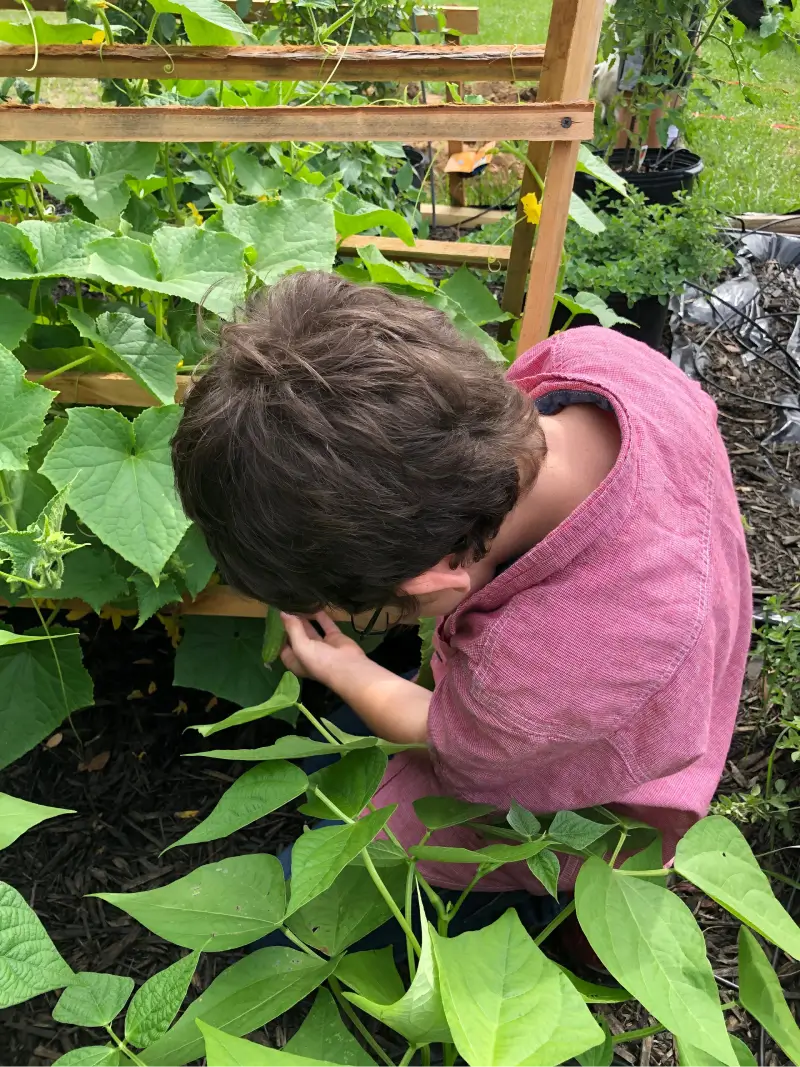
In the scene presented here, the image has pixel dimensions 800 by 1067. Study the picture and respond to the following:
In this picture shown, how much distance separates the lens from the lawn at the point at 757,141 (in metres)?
3.18

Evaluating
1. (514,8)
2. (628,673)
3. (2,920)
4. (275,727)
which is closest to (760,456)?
(275,727)

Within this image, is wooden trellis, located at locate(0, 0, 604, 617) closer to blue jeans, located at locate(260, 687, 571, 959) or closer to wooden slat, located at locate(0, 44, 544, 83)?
wooden slat, located at locate(0, 44, 544, 83)

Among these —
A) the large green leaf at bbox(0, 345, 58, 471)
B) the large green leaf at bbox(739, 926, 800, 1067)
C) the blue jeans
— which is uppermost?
the large green leaf at bbox(0, 345, 58, 471)

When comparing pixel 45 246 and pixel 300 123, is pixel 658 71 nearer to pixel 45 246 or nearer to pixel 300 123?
pixel 300 123

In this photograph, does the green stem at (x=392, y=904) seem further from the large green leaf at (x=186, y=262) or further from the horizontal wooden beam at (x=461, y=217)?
the horizontal wooden beam at (x=461, y=217)

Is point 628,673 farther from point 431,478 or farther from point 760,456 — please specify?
point 760,456

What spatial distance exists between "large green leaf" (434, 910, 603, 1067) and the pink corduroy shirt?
0.73 feet

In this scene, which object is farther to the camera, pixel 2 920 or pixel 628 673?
pixel 628 673

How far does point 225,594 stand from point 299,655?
235 mm

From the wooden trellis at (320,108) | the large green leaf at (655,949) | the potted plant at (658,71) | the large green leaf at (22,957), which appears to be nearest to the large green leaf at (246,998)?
the large green leaf at (22,957)

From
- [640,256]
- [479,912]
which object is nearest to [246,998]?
[479,912]

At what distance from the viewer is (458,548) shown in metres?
0.83

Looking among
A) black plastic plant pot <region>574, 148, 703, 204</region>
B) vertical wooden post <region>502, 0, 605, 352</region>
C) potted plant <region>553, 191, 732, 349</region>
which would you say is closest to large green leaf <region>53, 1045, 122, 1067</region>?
vertical wooden post <region>502, 0, 605, 352</region>

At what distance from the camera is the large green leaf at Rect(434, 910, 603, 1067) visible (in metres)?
0.53
